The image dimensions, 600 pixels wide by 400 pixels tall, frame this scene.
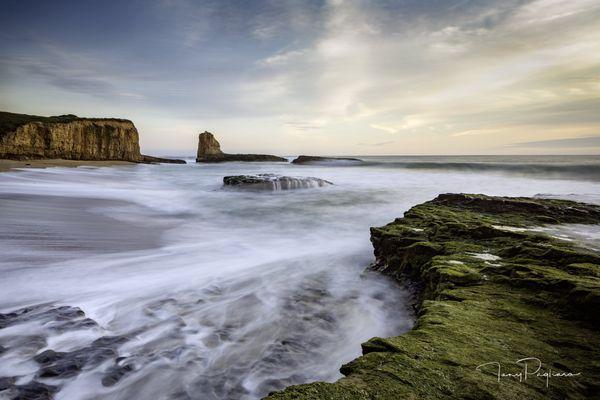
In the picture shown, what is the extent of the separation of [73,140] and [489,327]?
53294 mm

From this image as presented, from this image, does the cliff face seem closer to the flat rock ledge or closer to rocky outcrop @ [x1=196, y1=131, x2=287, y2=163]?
rocky outcrop @ [x1=196, y1=131, x2=287, y2=163]

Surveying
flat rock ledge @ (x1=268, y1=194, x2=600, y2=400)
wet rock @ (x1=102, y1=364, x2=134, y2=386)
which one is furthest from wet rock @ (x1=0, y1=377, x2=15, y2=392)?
flat rock ledge @ (x1=268, y1=194, x2=600, y2=400)

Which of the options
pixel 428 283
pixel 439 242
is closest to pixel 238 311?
pixel 428 283

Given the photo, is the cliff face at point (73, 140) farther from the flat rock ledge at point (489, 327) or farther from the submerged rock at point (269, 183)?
the flat rock ledge at point (489, 327)

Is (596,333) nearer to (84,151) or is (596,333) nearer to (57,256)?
(57,256)

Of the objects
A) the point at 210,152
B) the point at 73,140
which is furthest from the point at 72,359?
the point at 210,152

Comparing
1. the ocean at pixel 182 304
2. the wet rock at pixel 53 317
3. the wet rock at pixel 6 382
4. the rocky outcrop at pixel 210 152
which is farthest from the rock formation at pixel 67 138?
the wet rock at pixel 6 382

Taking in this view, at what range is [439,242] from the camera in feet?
17.9

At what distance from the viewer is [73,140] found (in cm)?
4388

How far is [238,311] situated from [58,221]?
24.6ft

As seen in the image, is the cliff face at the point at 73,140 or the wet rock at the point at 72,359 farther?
the cliff face at the point at 73,140

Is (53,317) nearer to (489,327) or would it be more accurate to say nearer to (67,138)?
(489,327)

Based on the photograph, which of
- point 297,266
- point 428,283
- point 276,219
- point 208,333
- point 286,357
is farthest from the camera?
point 276,219

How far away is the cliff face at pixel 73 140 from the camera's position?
36031 millimetres
